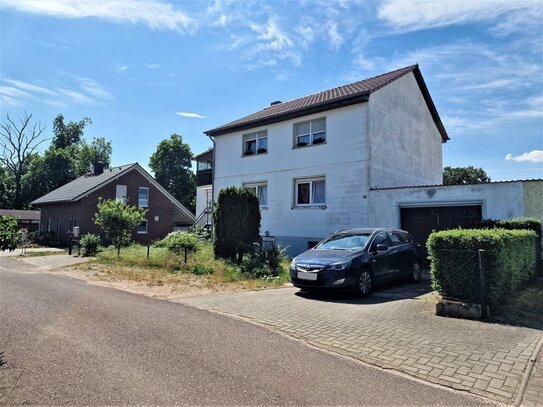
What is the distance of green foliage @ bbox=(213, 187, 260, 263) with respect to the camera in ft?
48.4

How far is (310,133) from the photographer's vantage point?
59.7 ft

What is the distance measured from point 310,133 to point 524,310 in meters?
12.6

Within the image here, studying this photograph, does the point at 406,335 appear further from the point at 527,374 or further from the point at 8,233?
the point at 8,233

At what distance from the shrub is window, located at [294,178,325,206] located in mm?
6509

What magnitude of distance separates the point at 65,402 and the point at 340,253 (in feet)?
22.0

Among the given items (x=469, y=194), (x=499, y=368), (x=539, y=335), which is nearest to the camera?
(x=499, y=368)

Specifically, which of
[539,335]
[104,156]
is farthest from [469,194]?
[104,156]

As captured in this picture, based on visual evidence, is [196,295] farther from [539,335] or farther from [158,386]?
[539,335]

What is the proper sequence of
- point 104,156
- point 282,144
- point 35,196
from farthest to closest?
point 104,156, point 35,196, point 282,144

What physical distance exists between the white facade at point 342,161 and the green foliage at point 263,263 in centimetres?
438

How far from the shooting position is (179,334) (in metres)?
5.78

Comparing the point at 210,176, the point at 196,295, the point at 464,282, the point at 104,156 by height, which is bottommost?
the point at 196,295

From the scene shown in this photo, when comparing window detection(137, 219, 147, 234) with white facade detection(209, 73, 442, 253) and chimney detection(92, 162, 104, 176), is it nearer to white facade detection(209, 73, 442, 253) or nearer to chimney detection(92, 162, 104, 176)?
chimney detection(92, 162, 104, 176)

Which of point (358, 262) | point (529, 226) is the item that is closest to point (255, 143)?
point (358, 262)
